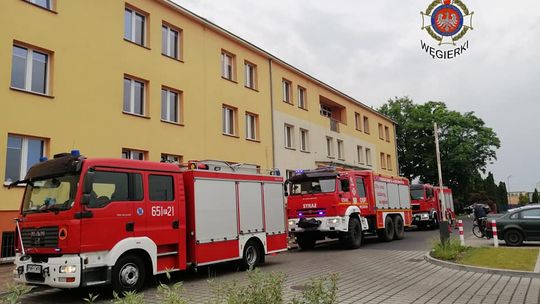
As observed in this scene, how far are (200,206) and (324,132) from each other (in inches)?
877

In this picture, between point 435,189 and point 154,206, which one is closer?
point 154,206

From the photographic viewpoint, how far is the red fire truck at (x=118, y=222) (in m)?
8.10

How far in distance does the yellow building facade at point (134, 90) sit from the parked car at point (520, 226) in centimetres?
1211

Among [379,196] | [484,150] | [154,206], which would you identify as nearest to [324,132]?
[379,196]

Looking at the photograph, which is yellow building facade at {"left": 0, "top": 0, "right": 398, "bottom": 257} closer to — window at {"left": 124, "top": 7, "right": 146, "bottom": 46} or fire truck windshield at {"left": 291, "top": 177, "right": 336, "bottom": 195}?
window at {"left": 124, "top": 7, "right": 146, "bottom": 46}

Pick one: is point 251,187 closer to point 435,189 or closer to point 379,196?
point 379,196

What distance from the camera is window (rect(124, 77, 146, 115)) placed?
57.5 ft

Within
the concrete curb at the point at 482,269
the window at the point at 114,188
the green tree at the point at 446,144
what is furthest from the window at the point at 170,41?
the green tree at the point at 446,144

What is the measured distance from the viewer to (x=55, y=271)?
26.1ft

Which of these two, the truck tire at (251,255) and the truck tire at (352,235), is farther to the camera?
the truck tire at (352,235)

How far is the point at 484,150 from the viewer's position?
5119cm

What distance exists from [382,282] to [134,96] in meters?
12.1

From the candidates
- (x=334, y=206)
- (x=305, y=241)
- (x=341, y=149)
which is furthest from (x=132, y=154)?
(x=341, y=149)

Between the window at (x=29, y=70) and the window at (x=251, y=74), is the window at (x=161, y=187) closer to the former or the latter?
the window at (x=29, y=70)
